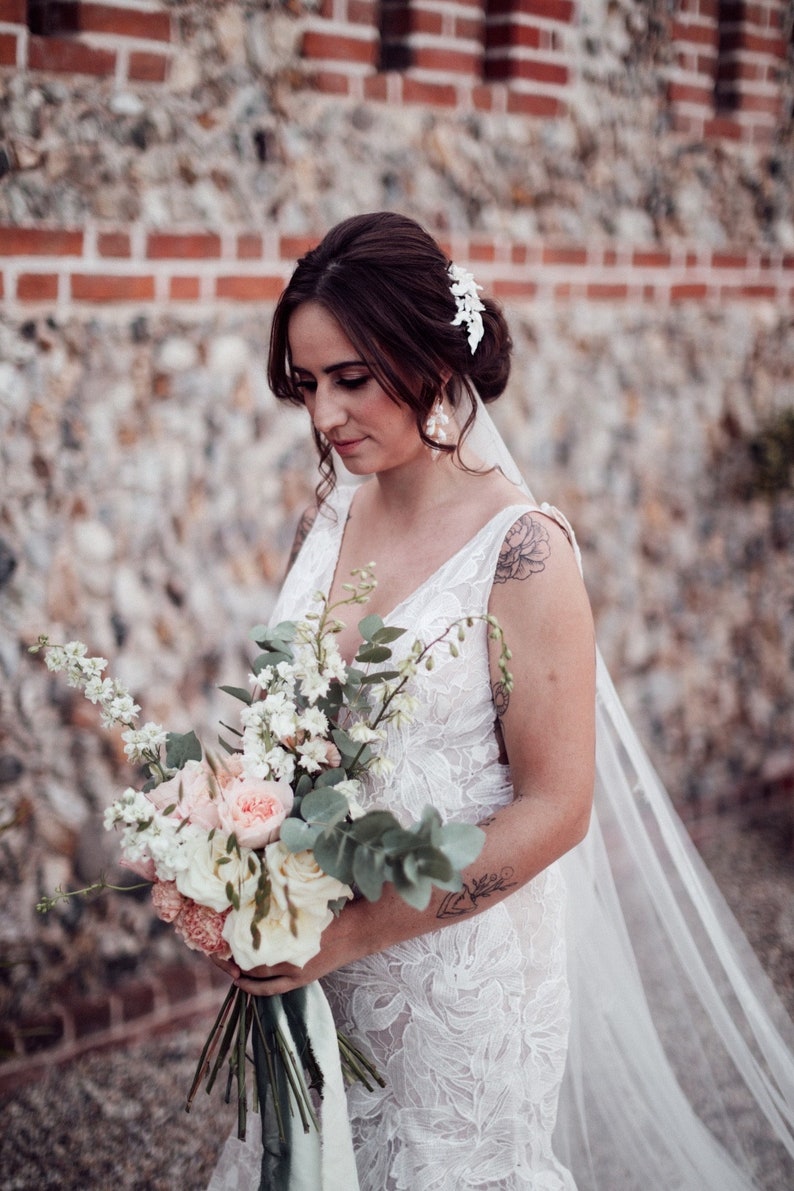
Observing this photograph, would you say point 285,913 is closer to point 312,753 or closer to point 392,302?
point 312,753

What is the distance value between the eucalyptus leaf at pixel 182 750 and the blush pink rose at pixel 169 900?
220 millimetres

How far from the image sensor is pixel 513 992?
6.73 ft

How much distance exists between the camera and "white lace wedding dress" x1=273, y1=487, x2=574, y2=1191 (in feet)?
6.48

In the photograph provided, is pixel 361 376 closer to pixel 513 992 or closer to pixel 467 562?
pixel 467 562

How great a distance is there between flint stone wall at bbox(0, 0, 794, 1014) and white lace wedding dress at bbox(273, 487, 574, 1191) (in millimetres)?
1543

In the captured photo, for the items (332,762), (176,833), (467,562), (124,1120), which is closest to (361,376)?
(467,562)

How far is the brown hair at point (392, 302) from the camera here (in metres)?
1.93

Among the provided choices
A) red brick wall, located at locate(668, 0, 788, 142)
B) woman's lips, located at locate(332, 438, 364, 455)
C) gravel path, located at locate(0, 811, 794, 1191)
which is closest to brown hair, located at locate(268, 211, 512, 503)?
woman's lips, located at locate(332, 438, 364, 455)

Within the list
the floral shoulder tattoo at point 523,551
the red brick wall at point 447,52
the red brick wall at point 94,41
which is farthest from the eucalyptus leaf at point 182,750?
the red brick wall at point 447,52

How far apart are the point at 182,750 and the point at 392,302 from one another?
0.87 metres

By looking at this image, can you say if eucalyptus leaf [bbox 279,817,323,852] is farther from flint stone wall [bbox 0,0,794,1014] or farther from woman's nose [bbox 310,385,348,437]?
flint stone wall [bbox 0,0,794,1014]

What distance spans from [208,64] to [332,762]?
2.48 metres

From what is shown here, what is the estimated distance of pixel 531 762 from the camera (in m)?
1.88

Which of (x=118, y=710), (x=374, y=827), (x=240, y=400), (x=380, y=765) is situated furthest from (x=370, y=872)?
(x=240, y=400)
